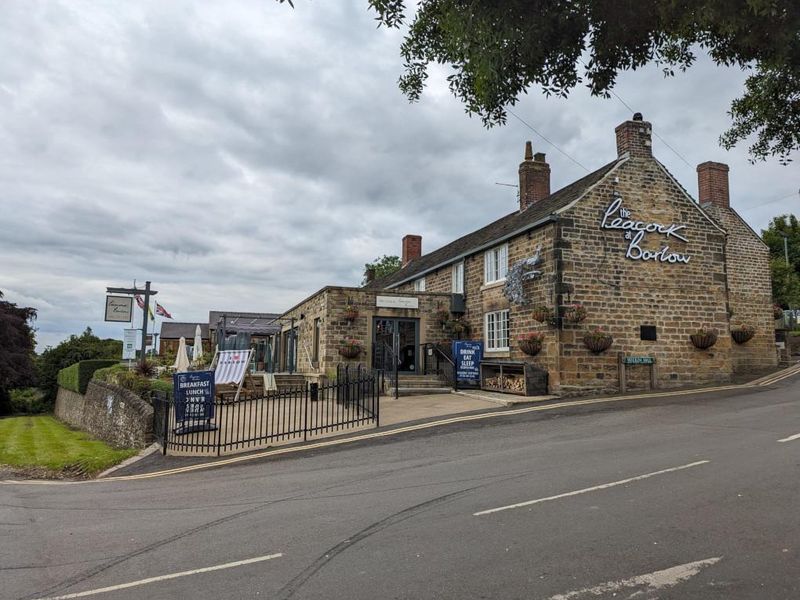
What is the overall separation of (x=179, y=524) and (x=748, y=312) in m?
26.8

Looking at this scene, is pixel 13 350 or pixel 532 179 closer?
pixel 532 179

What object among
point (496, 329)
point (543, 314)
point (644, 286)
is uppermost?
point (644, 286)

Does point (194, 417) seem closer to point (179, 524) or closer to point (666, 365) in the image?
point (179, 524)

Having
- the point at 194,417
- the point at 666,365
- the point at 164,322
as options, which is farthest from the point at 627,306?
the point at 164,322

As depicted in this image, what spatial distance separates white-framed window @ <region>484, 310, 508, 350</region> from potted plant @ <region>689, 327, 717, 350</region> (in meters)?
6.07

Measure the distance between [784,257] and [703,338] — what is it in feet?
110

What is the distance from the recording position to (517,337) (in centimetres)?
1967

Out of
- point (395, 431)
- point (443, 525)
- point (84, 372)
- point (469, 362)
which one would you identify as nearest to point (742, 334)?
point (469, 362)

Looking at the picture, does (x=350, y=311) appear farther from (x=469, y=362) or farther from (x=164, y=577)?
(x=164, y=577)

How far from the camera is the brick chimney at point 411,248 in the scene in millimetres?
40406

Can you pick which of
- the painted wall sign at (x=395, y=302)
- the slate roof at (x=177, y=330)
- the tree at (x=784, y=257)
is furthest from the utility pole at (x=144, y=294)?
the slate roof at (x=177, y=330)

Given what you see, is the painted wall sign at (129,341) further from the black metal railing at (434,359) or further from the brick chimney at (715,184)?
the brick chimney at (715,184)

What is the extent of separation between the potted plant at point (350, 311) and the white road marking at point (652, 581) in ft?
57.8

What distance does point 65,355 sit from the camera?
5428 centimetres
